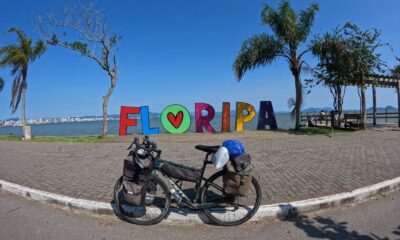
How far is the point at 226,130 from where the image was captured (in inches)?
692

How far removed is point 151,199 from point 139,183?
1.04ft

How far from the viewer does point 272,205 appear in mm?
4109

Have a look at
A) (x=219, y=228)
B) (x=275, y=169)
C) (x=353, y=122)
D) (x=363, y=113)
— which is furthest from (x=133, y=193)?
(x=353, y=122)

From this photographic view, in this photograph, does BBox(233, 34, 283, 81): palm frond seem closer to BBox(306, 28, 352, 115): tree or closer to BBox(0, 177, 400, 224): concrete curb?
BBox(306, 28, 352, 115): tree

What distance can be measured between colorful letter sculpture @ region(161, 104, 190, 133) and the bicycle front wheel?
42.9ft

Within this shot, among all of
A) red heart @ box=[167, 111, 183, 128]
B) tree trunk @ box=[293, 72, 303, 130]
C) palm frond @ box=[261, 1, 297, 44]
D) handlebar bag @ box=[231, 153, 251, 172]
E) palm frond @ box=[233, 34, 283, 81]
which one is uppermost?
palm frond @ box=[261, 1, 297, 44]

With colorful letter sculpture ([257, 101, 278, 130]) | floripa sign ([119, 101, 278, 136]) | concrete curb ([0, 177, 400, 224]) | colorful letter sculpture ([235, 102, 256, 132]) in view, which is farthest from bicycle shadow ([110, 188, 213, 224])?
colorful letter sculpture ([257, 101, 278, 130])

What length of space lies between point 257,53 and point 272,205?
43.4ft

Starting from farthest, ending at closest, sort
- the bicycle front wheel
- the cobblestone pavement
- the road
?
the cobblestone pavement → the bicycle front wheel → the road

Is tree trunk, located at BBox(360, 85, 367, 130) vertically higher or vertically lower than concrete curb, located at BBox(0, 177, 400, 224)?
higher

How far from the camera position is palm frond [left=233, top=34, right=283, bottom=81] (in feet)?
52.7

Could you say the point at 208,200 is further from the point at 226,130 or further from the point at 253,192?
the point at 226,130

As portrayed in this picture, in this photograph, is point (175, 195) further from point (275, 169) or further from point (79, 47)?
point (79, 47)

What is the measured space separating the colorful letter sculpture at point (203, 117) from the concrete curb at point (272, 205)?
12.8 metres
